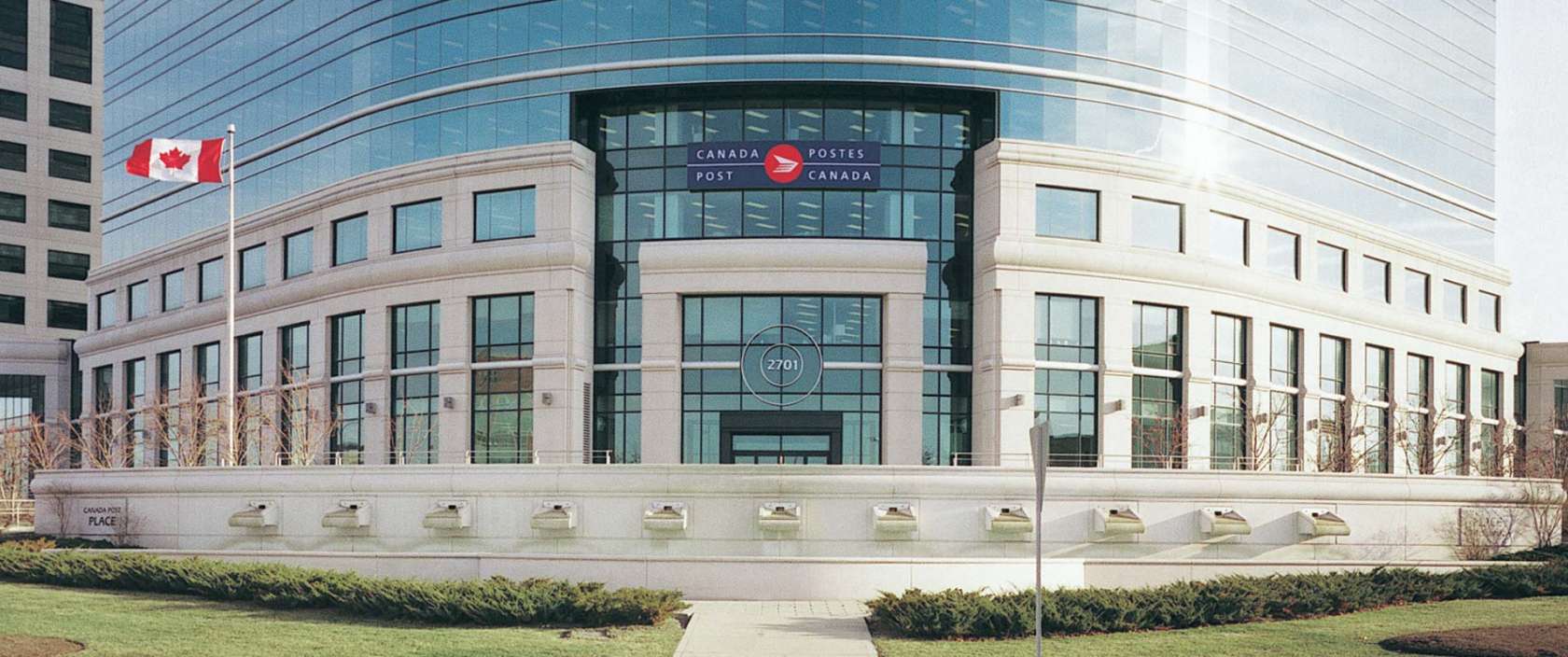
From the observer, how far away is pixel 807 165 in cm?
4316

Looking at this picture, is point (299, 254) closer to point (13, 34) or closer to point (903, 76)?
point (903, 76)

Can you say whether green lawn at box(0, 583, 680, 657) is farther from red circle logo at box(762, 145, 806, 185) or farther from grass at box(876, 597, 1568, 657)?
red circle logo at box(762, 145, 806, 185)

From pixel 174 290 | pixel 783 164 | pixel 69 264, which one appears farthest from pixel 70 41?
pixel 783 164

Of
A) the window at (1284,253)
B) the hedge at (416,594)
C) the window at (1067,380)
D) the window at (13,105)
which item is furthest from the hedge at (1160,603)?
the window at (13,105)

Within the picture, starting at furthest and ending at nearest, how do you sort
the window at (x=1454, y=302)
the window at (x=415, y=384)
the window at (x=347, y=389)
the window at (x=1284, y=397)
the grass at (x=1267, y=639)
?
the window at (x=1454, y=302), the window at (x=1284, y=397), the window at (x=347, y=389), the window at (x=415, y=384), the grass at (x=1267, y=639)

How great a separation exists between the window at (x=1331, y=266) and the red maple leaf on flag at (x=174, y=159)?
42699mm

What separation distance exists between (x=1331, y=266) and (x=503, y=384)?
3436 centimetres

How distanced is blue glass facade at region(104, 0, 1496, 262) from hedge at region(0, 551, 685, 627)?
24008 mm

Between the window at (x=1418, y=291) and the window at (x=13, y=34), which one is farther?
the window at (x=13, y=34)

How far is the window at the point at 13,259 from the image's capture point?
82500mm

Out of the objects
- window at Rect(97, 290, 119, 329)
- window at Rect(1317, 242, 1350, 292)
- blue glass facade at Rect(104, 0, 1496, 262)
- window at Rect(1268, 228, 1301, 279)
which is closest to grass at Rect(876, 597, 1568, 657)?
blue glass facade at Rect(104, 0, 1496, 262)

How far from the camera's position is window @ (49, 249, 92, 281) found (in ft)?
278

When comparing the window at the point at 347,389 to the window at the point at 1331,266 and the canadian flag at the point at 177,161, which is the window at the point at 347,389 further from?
the window at the point at 1331,266

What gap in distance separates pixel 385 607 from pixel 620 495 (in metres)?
8.51
